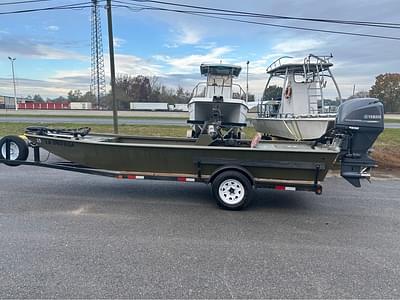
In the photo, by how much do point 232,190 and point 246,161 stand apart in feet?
1.65

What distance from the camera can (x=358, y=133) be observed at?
4500 millimetres

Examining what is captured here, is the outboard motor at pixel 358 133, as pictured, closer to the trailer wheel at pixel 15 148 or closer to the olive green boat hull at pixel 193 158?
the olive green boat hull at pixel 193 158

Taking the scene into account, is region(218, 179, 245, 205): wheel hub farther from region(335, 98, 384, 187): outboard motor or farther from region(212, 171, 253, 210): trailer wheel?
region(335, 98, 384, 187): outboard motor

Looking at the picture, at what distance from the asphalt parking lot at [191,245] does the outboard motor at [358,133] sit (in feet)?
2.32

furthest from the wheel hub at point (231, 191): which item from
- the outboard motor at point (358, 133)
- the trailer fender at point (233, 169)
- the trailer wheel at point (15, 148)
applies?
the trailer wheel at point (15, 148)

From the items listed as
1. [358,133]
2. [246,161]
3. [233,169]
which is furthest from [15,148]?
[358,133]

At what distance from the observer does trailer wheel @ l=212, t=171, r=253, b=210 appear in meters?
4.59

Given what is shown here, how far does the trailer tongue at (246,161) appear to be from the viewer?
14.8ft

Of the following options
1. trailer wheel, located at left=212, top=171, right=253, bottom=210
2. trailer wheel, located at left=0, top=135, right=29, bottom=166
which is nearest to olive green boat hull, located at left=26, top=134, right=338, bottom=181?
trailer wheel, located at left=212, top=171, right=253, bottom=210

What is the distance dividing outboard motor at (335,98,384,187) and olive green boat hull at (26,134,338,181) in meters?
0.33

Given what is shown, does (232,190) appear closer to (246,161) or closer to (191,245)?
(246,161)

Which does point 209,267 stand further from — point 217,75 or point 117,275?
point 217,75

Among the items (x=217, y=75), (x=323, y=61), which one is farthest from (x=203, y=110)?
(x=323, y=61)

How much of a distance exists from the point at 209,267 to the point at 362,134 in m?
3.13
